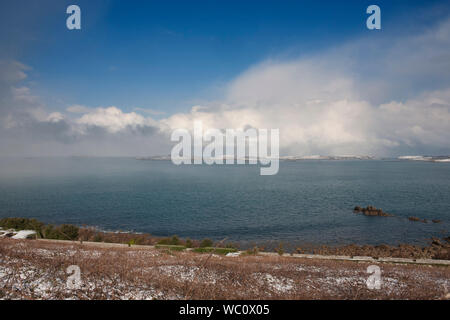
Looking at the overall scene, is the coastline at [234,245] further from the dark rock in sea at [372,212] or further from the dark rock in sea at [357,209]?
the dark rock in sea at [357,209]

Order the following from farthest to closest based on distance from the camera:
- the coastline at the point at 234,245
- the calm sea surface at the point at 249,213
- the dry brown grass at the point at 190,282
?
the calm sea surface at the point at 249,213, the coastline at the point at 234,245, the dry brown grass at the point at 190,282

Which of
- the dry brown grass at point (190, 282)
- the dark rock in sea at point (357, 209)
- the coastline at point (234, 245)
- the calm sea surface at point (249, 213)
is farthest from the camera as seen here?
the dark rock in sea at point (357, 209)

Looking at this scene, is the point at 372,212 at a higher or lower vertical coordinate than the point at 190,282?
lower

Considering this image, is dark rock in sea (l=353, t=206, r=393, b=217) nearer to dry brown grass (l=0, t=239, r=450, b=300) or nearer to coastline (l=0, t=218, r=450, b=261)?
coastline (l=0, t=218, r=450, b=261)

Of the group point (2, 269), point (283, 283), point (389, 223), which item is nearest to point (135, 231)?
point (2, 269)

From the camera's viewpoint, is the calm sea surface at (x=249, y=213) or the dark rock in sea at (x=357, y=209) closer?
the calm sea surface at (x=249, y=213)

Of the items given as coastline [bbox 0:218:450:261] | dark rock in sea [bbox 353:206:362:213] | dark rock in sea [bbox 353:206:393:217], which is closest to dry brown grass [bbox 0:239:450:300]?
coastline [bbox 0:218:450:261]

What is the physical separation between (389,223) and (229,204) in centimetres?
3070

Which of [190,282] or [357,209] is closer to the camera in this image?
[190,282]

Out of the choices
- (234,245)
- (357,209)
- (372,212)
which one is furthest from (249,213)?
(372,212)

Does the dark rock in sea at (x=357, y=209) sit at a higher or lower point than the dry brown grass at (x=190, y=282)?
lower

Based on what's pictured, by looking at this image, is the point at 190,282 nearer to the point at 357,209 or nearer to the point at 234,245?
the point at 234,245

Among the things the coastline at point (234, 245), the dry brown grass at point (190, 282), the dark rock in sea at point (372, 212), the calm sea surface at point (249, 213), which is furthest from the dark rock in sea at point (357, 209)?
the dry brown grass at point (190, 282)

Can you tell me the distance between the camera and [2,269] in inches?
400
